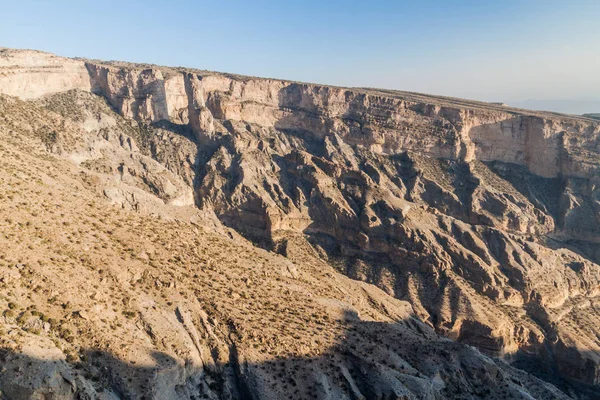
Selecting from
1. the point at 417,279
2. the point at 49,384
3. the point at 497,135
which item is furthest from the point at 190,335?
the point at 497,135

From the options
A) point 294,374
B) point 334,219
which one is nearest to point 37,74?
point 334,219

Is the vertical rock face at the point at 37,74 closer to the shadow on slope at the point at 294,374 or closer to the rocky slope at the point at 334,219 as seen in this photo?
the rocky slope at the point at 334,219

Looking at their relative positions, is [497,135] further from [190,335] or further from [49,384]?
[49,384]

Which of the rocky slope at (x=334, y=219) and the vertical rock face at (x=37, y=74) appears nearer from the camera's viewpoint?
the rocky slope at (x=334, y=219)

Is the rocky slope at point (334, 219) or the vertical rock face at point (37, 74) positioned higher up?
the vertical rock face at point (37, 74)

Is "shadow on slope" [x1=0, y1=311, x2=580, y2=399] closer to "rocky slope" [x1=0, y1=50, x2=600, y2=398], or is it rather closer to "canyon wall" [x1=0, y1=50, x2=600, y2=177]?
"rocky slope" [x1=0, y1=50, x2=600, y2=398]

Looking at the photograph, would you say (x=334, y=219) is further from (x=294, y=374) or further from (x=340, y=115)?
(x=294, y=374)

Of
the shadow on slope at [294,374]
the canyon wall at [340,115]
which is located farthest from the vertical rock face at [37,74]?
the shadow on slope at [294,374]

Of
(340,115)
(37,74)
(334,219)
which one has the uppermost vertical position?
(37,74)

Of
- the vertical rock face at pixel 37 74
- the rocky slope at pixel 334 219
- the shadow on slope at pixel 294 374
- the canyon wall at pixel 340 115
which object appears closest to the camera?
the shadow on slope at pixel 294 374
